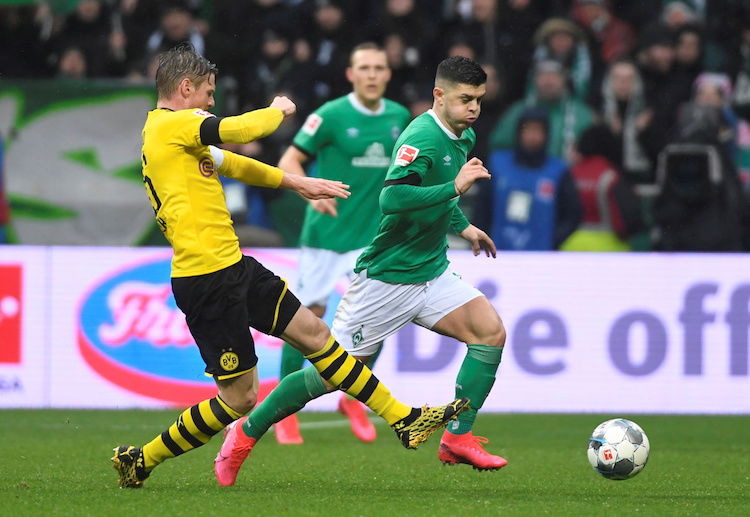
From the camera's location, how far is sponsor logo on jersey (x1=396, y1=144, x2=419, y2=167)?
677cm

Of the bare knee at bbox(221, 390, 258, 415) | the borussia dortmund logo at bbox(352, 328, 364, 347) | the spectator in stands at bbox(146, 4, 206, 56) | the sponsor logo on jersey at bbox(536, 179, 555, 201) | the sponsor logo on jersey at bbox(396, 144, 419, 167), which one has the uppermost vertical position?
the spectator in stands at bbox(146, 4, 206, 56)

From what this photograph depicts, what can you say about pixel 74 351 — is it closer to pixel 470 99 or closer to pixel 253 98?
pixel 253 98

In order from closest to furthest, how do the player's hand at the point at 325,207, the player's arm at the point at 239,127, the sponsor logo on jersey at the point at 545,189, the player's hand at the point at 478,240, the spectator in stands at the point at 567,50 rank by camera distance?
the player's arm at the point at 239,127 < the player's hand at the point at 478,240 < the player's hand at the point at 325,207 < the sponsor logo on jersey at the point at 545,189 < the spectator in stands at the point at 567,50

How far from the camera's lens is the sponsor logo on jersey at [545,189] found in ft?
38.4

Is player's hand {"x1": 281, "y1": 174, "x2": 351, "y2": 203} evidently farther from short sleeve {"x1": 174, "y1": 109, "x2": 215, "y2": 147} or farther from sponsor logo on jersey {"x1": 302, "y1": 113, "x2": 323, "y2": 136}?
sponsor logo on jersey {"x1": 302, "y1": 113, "x2": 323, "y2": 136}

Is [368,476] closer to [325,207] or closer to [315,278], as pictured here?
[325,207]

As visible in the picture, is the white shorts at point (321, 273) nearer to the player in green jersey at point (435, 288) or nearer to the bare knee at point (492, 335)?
the player in green jersey at point (435, 288)

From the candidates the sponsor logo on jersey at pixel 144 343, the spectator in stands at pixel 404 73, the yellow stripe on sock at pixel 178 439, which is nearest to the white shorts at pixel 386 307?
the yellow stripe on sock at pixel 178 439

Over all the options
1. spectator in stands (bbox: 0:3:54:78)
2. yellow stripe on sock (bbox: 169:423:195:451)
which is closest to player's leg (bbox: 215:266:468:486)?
yellow stripe on sock (bbox: 169:423:195:451)

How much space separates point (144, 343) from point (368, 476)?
399cm

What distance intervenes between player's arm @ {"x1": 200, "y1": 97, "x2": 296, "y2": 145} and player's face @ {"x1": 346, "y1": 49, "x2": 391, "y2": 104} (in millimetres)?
2863

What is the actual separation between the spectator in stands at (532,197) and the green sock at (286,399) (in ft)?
16.2

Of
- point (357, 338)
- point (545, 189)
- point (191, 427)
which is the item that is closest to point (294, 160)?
point (357, 338)

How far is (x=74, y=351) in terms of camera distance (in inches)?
427
